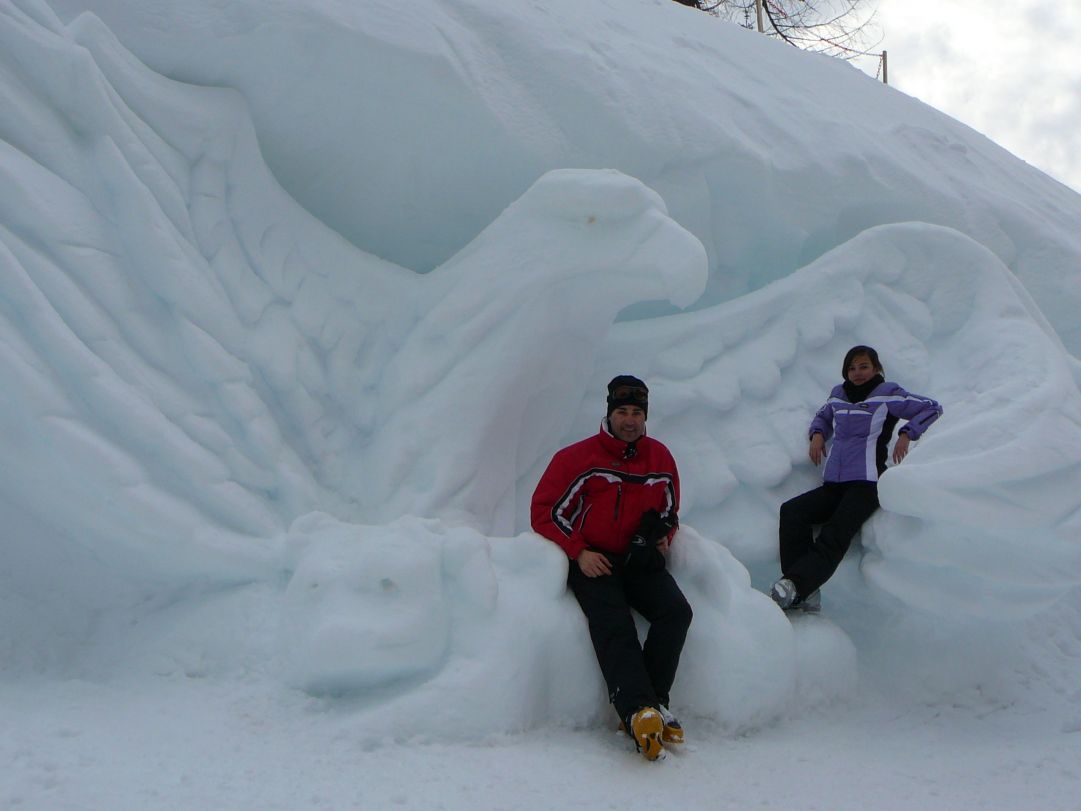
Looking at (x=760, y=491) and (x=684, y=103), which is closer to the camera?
(x=760, y=491)

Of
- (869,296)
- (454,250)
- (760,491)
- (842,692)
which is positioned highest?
(869,296)

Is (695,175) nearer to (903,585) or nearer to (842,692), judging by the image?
(903,585)

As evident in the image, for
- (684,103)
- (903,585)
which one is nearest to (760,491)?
(903,585)

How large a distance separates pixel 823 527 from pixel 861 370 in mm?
425

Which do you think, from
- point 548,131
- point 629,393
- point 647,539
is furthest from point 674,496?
point 548,131

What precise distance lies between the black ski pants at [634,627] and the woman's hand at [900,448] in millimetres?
719

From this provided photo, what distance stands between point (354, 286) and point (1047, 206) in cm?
276

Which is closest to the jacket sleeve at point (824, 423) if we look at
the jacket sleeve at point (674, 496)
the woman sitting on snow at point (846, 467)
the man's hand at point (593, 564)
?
the woman sitting on snow at point (846, 467)

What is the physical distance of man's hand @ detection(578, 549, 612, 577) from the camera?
203cm

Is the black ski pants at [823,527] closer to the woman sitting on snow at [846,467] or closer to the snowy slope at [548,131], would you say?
the woman sitting on snow at [846,467]

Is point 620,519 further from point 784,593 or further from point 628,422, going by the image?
point 784,593

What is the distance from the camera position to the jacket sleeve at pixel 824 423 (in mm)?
2596

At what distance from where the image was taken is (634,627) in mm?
1950

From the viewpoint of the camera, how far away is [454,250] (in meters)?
2.97
